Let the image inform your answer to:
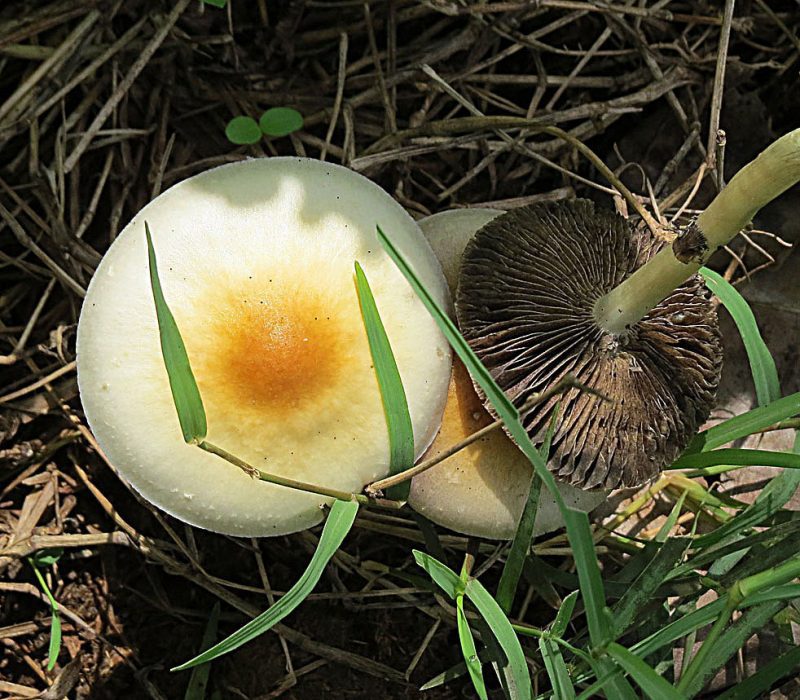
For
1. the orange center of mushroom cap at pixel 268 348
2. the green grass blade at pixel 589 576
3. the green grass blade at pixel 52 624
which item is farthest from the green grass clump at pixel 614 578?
the green grass blade at pixel 52 624

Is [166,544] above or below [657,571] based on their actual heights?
below

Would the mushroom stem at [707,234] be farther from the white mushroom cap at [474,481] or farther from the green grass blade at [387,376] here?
the green grass blade at [387,376]

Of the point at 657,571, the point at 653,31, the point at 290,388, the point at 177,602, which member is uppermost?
the point at 653,31

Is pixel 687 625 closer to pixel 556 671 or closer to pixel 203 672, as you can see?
pixel 556 671

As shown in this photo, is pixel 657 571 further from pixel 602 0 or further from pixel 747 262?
pixel 602 0

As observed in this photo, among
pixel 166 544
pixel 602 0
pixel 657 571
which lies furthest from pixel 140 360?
pixel 602 0

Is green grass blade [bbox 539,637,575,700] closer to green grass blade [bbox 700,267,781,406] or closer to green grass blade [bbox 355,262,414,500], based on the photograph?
green grass blade [bbox 355,262,414,500]

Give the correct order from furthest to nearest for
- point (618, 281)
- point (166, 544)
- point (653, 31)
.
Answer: point (653, 31) → point (166, 544) → point (618, 281)

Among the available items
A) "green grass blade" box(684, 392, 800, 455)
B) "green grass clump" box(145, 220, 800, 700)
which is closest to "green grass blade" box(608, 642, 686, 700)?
"green grass clump" box(145, 220, 800, 700)
